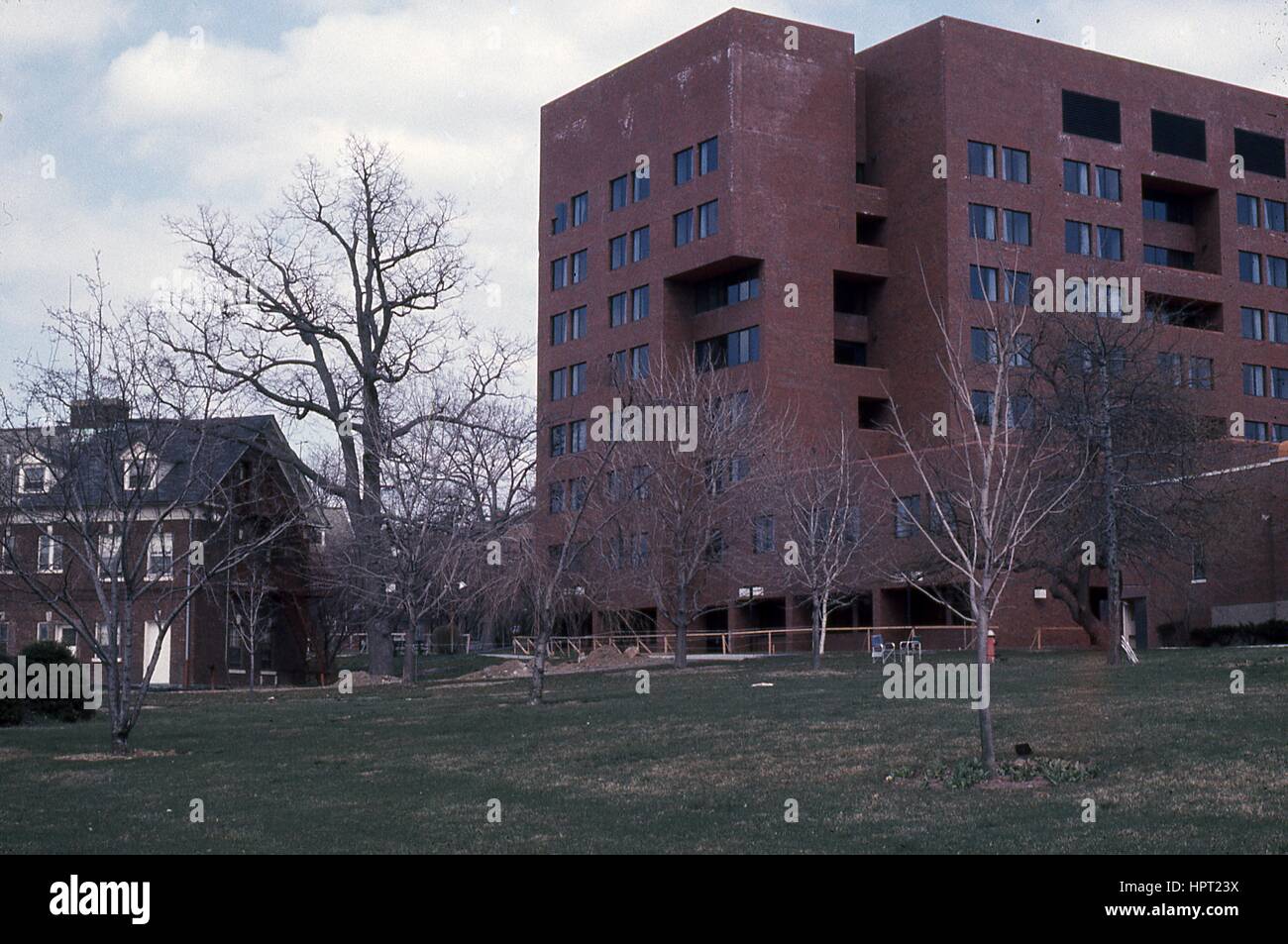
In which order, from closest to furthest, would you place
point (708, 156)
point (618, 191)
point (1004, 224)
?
point (1004, 224) → point (708, 156) → point (618, 191)

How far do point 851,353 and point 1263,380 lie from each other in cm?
2321

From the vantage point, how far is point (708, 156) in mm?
75000

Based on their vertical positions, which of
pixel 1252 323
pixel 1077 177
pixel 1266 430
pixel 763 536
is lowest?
pixel 763 536

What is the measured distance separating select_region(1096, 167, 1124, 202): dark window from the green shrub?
194 feet

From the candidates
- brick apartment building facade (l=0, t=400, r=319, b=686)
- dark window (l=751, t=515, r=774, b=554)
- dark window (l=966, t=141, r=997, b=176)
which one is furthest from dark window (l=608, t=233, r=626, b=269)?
dark window (l=751, t=515, r=774, b=554)

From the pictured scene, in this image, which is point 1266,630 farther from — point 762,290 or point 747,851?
point 747,851

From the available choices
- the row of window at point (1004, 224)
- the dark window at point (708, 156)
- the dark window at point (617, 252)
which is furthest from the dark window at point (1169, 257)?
the dark window at point (617, 252)

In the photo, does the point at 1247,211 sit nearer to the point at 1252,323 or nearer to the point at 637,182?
the point at 1252,323

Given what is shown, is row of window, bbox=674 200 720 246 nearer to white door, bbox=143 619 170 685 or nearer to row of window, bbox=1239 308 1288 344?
row of window, bbox=1239 308 1288 344

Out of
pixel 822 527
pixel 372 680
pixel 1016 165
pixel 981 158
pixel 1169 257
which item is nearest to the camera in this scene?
pixel 822 527

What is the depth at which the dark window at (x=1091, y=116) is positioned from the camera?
7581 cm

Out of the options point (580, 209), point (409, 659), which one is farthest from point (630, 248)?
point (409, 659)

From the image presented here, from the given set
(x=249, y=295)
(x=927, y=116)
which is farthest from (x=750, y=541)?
(x=927, y=116)

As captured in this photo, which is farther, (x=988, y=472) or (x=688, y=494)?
(x=688, y=494)
